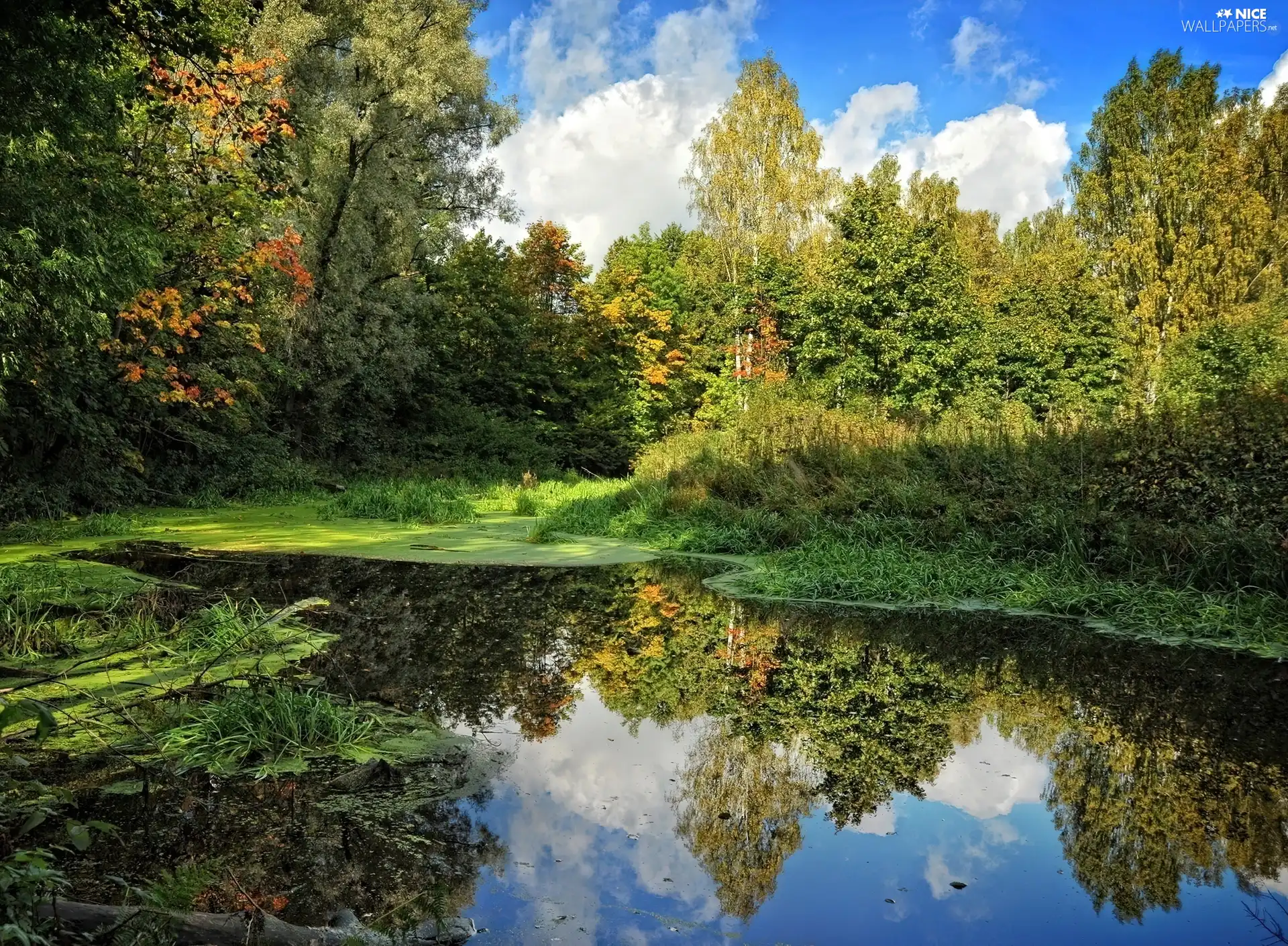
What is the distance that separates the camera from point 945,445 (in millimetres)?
9617

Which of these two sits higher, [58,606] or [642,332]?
[642,332]

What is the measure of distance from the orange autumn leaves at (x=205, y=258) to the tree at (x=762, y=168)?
42.4ft

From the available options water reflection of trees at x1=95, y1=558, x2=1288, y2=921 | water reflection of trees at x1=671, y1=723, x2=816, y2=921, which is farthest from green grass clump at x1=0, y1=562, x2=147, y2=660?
water reflection of trees at x1=671, y1=723, x2=816, y2=921

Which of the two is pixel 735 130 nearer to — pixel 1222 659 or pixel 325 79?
pixel 325 79

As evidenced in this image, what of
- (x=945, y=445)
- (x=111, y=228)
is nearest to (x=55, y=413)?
(x=111, y=228)

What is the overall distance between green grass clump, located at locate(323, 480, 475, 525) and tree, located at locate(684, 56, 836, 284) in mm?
13219

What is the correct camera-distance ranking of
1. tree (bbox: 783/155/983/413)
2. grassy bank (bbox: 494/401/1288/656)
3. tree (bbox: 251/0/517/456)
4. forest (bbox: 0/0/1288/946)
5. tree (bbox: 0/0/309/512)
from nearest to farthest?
forest (bbox: 0/0/1288/946)
tree (bbox: 0/0/309/512)
grassy bank (bbox: 494/401/1288/656)
tree (bbox: 251/0/517/456)
tree (bbox: 783/155/983/413)

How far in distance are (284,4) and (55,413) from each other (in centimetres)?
945

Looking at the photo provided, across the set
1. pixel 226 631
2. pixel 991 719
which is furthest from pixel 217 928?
pixel 991 719

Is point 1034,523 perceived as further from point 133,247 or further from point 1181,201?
point 1181,201

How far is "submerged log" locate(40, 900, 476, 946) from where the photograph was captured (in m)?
1.69

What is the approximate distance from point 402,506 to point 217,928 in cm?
1028

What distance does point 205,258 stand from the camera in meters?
11.6

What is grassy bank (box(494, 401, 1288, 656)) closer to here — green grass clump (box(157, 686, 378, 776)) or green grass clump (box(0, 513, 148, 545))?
green grass clump (box(157, 686, 378, 776))
